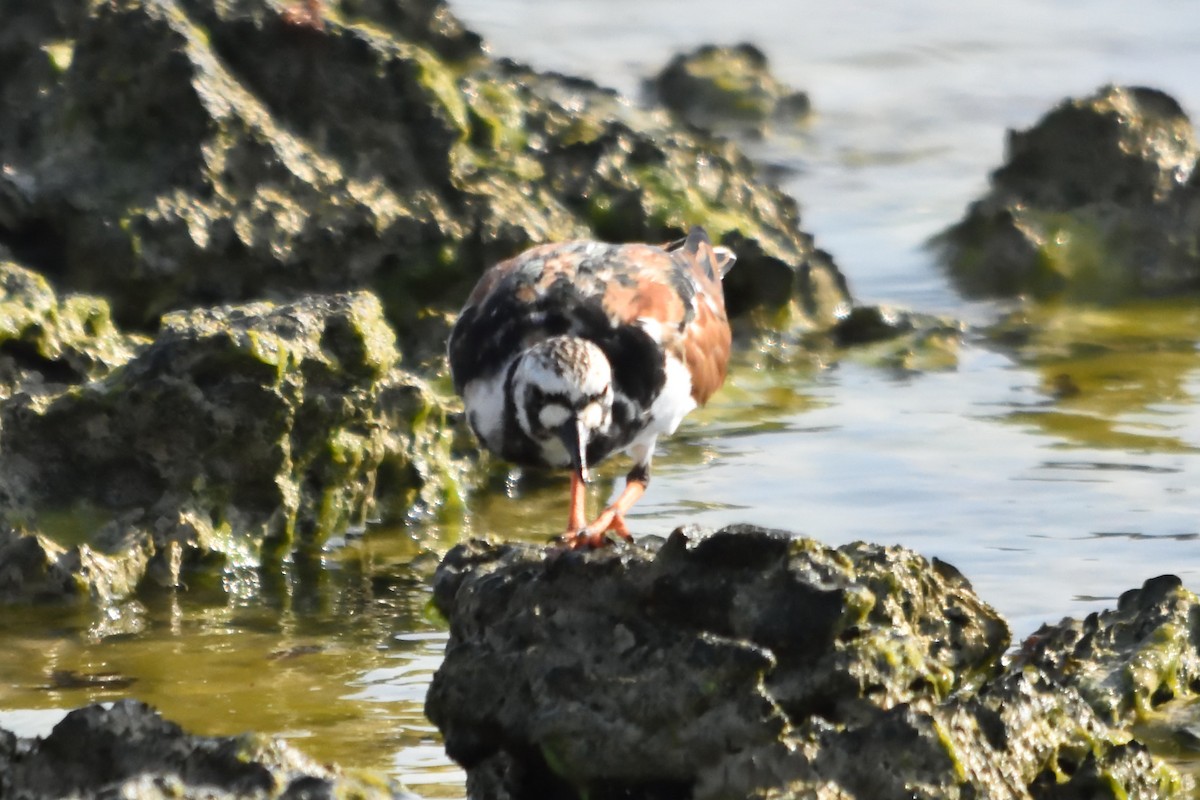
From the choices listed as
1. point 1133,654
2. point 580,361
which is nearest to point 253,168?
point 580,361

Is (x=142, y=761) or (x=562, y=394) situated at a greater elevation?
(x=562, y=394)

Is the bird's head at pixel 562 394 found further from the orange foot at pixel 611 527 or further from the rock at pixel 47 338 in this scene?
the rock at pixel 47 338

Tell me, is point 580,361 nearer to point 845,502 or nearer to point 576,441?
point 576,441

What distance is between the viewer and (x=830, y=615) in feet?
10.5

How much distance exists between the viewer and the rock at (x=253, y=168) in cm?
630

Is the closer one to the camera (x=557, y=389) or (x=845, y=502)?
(x=557, y=389)

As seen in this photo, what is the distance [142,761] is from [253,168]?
3.75 m

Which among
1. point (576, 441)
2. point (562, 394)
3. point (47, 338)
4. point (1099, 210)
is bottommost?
point (576, 441)

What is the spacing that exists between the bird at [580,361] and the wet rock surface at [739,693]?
3.77ft

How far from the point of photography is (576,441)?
185 inches

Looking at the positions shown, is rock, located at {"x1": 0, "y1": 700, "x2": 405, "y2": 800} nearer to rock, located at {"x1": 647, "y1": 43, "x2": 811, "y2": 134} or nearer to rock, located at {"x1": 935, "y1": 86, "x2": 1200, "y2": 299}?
Result: rock, located at {"x1": 935, "y1": 86, "x2": 1200, "y2": 299}

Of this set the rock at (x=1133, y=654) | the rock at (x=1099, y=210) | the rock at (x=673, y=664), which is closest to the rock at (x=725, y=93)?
the rock at (x=1099, y=210)

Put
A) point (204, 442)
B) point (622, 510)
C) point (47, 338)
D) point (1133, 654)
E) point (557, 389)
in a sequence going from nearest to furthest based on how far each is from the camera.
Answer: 1. point (1133, 654)
2. point (557, 389)
3. point (204, 442)
4. point (622, 510)
5. point (47, 338)

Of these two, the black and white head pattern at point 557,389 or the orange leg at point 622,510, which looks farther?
the orange leg at point 622,510
